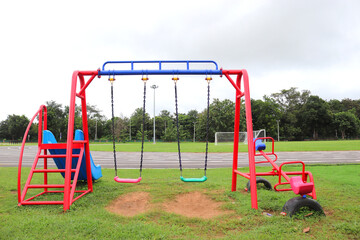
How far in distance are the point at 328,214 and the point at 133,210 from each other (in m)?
3.51

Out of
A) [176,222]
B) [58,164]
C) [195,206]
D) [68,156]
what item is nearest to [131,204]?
[195,206]

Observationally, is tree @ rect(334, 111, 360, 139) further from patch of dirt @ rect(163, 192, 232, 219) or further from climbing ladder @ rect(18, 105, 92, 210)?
climbing ladder @ rect(18, 105, 92, 210)

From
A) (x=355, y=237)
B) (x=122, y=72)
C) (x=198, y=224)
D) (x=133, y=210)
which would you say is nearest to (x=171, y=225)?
(x=198, y=224)

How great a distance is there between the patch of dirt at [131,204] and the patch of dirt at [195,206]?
1.56 feet

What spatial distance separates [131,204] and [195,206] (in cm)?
135

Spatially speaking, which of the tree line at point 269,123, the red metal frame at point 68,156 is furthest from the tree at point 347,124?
the red metal frame at point 68,156

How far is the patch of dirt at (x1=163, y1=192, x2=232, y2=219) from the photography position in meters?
4.42

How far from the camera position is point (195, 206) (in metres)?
4.95

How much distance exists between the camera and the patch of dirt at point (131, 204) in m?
4.54

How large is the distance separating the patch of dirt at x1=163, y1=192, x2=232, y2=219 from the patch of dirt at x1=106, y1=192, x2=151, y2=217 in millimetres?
475

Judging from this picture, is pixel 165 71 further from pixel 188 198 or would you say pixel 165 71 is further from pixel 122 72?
pixel 188 198

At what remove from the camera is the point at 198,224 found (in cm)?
379

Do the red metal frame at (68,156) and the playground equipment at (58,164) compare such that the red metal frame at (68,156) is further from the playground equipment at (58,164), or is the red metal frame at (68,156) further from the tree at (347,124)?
the tree at (347,124)

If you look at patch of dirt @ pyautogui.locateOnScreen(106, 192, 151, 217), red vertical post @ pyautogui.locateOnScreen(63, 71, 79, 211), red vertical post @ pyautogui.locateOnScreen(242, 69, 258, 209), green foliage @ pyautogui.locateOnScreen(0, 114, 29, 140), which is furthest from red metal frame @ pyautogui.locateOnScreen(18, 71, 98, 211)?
green foliage @ pyautogui.locateOnScreen(0, 114, 29, 140)
